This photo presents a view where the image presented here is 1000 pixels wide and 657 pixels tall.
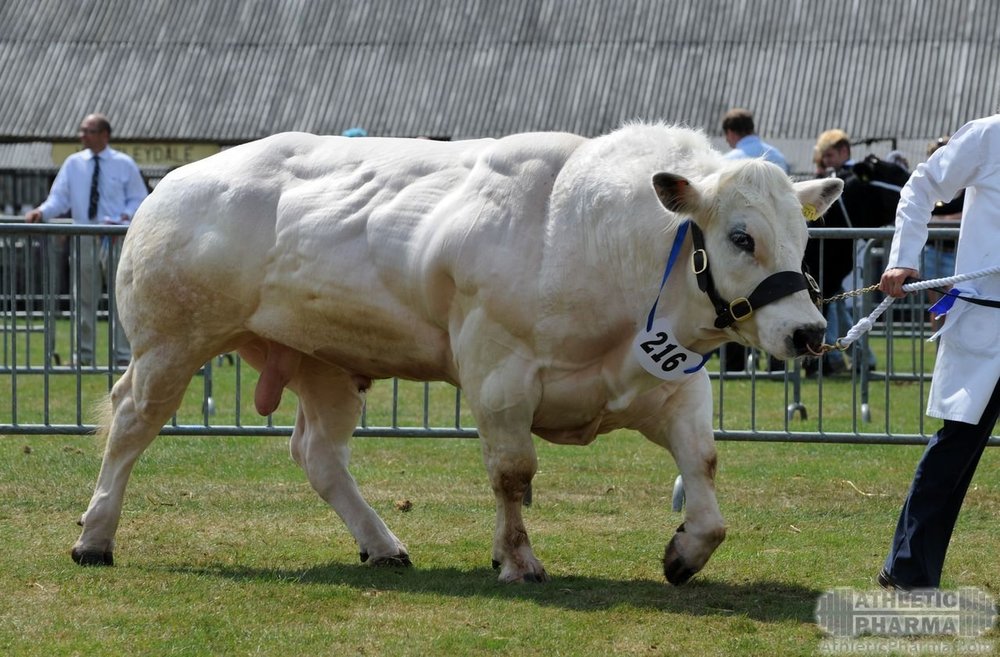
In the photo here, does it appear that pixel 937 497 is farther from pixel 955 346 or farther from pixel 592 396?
pixel 592 396

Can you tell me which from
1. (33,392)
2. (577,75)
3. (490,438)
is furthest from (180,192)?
(577,75)

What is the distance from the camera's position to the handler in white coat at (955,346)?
5.93 meters

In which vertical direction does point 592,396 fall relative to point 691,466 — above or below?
above

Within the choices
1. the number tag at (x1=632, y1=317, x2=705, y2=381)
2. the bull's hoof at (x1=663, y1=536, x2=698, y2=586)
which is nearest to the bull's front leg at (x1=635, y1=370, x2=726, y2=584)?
the bull's hoof at (x1=663, y1=536, x2=698, y2=586)

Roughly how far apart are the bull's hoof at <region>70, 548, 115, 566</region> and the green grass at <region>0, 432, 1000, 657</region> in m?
0.08

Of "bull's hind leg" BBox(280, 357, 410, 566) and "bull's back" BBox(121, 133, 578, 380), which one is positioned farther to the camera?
"bull's hind leg" BBox(280, 357, 410, 566)

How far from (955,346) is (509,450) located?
1759 mm

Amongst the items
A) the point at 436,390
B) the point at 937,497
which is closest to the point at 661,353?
the point at 937,497

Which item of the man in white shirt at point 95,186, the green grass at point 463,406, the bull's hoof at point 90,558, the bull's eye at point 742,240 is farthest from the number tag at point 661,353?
the man in white shirt at point 95,186

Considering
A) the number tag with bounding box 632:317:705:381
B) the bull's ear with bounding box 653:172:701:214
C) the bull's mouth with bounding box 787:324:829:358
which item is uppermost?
the bull's ear with bounding box 653:172:701:214

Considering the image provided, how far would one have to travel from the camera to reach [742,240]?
5.88 m

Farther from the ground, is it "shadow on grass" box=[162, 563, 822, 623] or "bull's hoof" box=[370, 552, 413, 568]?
"shadow on grass" box=[162, 563, 822, 623]

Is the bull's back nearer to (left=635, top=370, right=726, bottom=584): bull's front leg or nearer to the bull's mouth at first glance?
(left=635, top=370, right=726, bottom=584): bull's front leg

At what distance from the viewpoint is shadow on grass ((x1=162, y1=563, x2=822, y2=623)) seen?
6.09 meters
